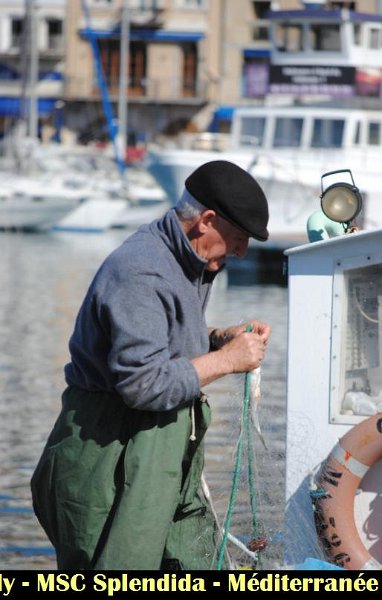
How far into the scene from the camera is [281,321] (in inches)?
700

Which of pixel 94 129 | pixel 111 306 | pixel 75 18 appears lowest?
pixel 94 129

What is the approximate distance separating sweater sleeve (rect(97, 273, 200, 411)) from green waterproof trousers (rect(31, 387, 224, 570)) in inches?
5.6

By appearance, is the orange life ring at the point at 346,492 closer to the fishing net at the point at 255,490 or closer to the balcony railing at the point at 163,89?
the fishing net at the point at 255,490

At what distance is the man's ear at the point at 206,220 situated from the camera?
403 cm

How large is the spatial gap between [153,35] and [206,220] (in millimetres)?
62097

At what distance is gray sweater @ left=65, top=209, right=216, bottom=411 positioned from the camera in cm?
392

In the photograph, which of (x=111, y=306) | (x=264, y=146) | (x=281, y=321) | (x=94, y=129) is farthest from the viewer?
(x=94, y=129)

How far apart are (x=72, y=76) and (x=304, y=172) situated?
139ft

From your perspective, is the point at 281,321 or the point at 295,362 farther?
A: the point at 281,321

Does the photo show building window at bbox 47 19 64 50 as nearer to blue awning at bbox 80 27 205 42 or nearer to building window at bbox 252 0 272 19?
blue awning at bbox 80 27 205 42

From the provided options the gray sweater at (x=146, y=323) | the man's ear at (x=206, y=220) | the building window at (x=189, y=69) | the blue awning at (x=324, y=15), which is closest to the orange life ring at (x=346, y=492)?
the gray sweater at (x=146, y=323)

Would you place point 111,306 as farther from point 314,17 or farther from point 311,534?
point 314,17

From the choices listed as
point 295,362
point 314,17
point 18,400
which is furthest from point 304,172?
point 295,362

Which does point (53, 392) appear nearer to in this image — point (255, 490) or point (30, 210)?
point (255, 490)
